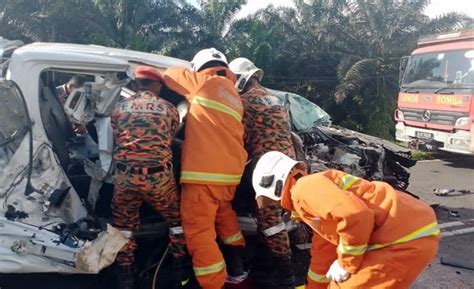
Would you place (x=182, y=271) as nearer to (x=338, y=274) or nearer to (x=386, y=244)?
(x=338, y=274)

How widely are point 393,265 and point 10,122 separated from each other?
7.37 feet

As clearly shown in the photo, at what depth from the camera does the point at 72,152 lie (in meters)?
3.30

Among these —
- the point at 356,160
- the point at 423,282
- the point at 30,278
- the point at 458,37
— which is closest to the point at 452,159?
the point at 458,37

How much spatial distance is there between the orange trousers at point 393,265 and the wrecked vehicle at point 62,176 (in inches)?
55.4

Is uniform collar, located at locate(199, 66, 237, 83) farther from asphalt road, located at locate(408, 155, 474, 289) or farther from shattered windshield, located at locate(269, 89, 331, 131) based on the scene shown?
asphalt road, located at locate(408, 155, 474, 289)

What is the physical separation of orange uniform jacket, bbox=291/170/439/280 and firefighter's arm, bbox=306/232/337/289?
0.32 metres

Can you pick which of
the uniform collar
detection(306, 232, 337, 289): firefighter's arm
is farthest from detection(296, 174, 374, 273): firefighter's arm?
the uniform collar

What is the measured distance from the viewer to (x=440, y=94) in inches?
336

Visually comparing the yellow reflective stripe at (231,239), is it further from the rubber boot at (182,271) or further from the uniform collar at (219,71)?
the uniform collar at (219,71)

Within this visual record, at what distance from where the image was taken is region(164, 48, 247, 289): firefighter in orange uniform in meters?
2.99

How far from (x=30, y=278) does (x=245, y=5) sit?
49.4 ft

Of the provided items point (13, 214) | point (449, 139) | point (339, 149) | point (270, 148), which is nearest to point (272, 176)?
point (270, 148)

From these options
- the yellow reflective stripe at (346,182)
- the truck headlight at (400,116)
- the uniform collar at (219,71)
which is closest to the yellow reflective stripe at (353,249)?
the yellow reflective stripe at (346,182)

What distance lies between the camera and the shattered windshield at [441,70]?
8023 millimetres
